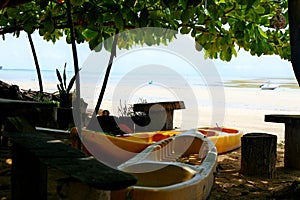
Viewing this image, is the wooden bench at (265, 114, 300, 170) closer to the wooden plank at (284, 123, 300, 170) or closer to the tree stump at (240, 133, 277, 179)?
the wooden plank at (284, 123, 300, 170)

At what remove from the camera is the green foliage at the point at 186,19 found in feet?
12.8

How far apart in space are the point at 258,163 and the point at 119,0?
262 centimetres

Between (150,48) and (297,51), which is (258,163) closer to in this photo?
(297,51)

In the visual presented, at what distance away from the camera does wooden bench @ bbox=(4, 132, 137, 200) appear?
1748 mm

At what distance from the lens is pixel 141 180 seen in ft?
11.7

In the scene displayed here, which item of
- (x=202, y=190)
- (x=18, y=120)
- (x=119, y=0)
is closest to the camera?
(x=18, y=120)

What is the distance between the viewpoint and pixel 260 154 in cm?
497

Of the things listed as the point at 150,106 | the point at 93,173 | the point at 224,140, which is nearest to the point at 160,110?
the point at 150,106

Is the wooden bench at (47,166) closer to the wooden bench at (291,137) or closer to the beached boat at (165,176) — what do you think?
the beached boat at (165,176)

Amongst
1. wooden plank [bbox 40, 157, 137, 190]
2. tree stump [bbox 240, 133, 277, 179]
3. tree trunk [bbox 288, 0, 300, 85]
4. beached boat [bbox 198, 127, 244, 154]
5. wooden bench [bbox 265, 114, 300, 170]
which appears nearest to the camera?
wooden plank [bbox 40, 157, 137, 190]

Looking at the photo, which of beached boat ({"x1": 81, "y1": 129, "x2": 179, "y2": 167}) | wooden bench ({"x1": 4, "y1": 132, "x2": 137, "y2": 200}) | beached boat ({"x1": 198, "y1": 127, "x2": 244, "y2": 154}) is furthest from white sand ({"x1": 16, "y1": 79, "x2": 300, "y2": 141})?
wooden bench ({"x1": 4, "y1": 132, "x2": 137, "y2": 200})

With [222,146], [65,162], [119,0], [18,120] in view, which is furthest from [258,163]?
[65,162]

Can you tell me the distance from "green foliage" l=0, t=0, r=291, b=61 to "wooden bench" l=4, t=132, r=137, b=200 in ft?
4.84

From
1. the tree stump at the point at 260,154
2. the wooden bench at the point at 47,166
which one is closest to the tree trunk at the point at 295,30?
the tree stump at the point at 260,154
